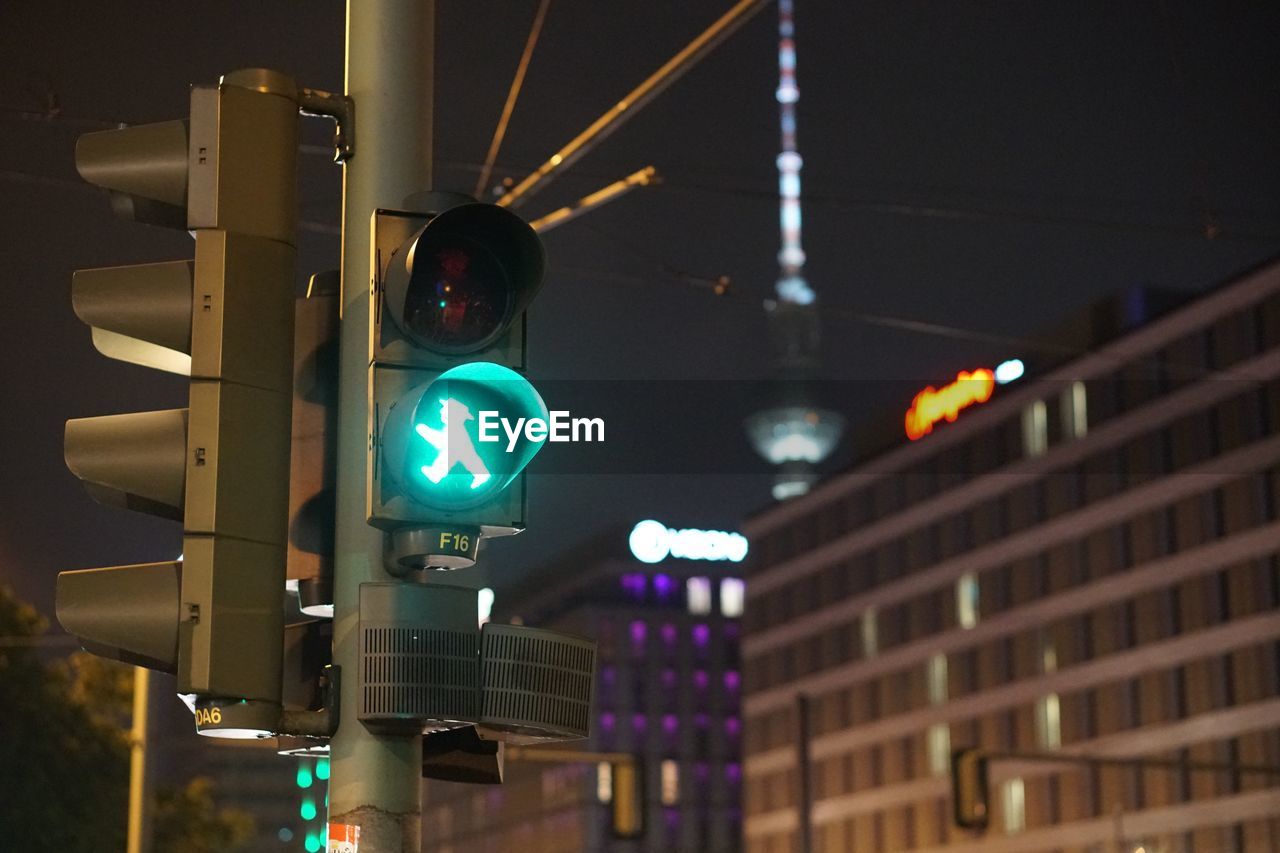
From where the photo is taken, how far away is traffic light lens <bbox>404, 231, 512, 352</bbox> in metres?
4.29

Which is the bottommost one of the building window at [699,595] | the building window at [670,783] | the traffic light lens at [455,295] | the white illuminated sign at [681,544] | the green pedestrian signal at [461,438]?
the green pedestrian signal at [461,438]

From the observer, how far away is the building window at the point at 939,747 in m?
95.2

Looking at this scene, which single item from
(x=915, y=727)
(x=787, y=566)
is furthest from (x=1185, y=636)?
(x=787, y=566)

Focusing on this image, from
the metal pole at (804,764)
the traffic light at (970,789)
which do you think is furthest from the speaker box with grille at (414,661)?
the metal pole at (804,764)

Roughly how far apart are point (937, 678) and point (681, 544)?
2263 inches

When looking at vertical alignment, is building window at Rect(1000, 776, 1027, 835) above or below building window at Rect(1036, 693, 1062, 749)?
below

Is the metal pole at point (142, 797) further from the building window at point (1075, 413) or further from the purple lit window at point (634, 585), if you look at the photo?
the purple lit window at point (634, 585)

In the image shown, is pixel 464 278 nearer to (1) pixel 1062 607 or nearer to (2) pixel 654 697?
(1) pixel 1062 607

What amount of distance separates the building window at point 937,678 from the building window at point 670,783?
46722 mm

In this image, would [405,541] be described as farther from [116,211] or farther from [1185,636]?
[1185,636]

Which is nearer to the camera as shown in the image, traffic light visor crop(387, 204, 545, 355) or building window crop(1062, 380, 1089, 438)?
traffic light visor crop(387, 204, 545, 355)

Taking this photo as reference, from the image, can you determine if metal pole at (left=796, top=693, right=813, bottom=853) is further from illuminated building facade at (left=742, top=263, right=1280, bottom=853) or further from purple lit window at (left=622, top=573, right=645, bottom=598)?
purple lit window at (left=622, top=573, right=645, bottom=598)

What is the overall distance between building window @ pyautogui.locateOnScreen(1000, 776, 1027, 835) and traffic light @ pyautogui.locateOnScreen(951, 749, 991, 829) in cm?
5697

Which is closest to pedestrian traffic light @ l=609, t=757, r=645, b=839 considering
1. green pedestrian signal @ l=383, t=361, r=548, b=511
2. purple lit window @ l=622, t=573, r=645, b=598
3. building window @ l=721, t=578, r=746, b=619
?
green pedestrian signal @ l=383, t=361, r=548, b=511
